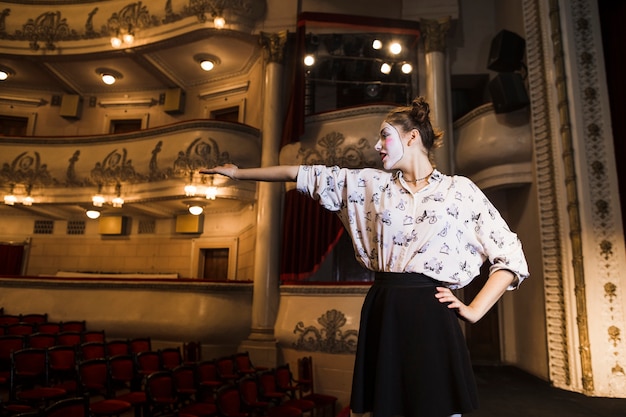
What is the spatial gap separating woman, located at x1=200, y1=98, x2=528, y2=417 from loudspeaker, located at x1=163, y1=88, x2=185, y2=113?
938 cm

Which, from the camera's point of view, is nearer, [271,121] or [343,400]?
[343,400]

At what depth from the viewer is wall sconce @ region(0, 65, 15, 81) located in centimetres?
979

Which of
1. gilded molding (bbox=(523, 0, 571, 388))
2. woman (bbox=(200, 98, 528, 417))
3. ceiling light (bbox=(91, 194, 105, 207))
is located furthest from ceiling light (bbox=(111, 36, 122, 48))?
woman (bbox=(200, 98, 528, 417))

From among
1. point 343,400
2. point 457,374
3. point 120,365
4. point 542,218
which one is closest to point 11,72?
point 120,365

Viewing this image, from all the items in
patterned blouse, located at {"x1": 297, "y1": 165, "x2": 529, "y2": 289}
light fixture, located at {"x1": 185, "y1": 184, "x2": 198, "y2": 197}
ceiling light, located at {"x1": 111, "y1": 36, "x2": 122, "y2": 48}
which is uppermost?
ceiling light, located at {"x1": 111, "y1": 36, "x2": 122, "y2": 48}

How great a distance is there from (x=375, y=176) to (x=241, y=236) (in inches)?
311

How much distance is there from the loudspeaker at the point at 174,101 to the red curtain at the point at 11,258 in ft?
14.9

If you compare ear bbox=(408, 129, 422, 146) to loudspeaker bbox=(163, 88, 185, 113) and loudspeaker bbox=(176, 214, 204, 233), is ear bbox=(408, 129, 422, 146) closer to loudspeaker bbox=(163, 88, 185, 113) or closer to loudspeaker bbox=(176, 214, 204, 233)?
loudspeaker bbox=(176, 214, 204, 233)

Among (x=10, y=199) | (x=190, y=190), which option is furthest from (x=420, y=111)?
(x=10, y=199)

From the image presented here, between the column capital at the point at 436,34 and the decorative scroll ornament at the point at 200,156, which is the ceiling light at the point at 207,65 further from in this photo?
the column capital at the point at 436,34

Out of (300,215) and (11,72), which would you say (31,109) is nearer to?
(11,72)

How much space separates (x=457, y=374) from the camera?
1.05 meters

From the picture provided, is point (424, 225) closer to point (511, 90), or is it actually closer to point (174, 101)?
point (511, 90)

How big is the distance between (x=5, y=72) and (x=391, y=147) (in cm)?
1154
